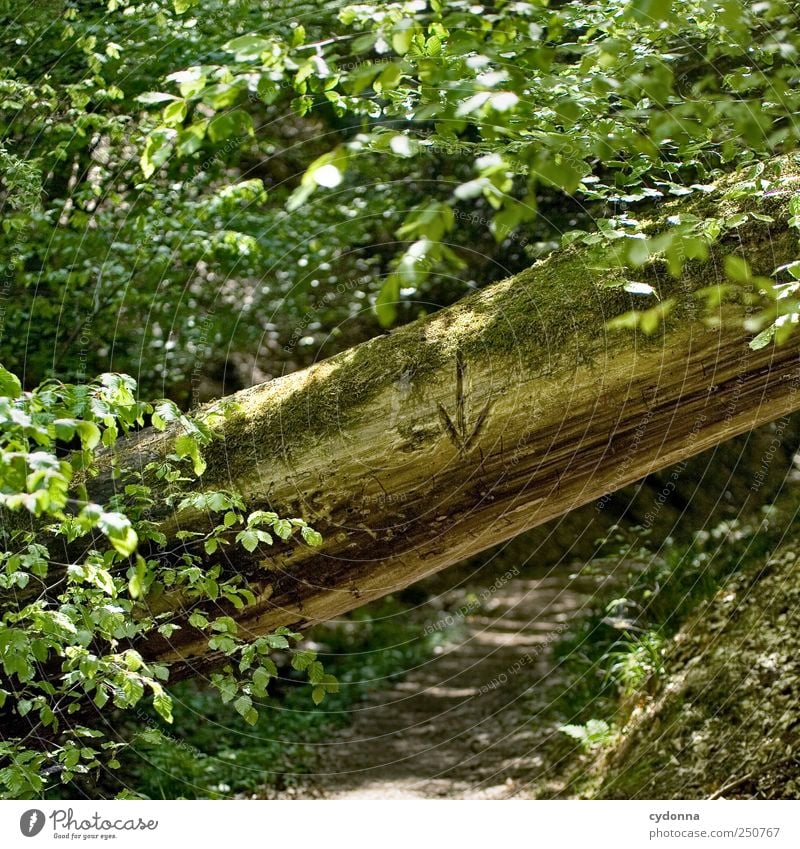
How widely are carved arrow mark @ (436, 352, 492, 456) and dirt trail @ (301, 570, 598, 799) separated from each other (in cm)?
202

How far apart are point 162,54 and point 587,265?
7.82 ft

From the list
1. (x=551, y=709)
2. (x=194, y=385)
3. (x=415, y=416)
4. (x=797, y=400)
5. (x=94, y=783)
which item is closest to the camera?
(x=415, y=416)

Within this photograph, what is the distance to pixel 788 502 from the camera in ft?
12.4

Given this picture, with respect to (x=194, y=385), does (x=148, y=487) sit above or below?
above

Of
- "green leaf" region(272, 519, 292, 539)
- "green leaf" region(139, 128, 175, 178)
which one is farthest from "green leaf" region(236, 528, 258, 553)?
"green leaf" region(139, 128, 175, 178)

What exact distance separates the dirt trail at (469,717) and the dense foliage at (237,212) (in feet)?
4.04

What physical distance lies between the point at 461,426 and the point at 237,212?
2169mm

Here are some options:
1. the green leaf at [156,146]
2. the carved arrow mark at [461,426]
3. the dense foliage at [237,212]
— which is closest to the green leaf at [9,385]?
the dense foliage at [237,212]

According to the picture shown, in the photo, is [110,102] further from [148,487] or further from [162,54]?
[148,487]

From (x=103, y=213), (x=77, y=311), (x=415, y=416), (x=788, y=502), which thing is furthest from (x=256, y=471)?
(x=788, y=502)

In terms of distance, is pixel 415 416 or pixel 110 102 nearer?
pixel 415 416

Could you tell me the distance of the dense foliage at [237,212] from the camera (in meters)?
1.34

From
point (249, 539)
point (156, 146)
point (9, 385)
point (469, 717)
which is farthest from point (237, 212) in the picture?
point (469, 717)

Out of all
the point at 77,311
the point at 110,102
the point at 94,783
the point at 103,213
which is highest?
the point at 110,102
